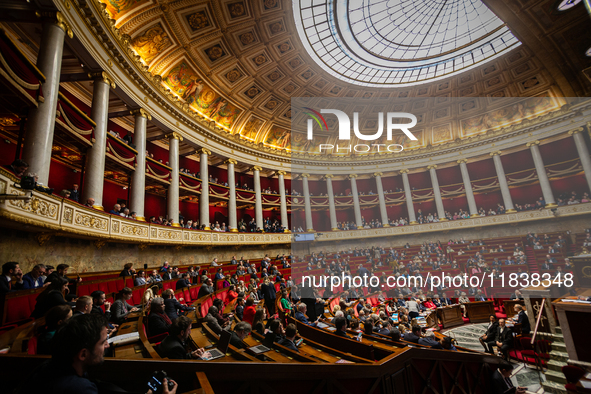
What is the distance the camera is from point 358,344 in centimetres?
395

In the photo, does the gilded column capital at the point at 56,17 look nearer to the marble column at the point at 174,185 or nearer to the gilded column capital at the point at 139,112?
the gilded column capital at the point at 139,112

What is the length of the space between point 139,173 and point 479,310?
15696mm

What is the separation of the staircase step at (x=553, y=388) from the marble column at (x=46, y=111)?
485 inches

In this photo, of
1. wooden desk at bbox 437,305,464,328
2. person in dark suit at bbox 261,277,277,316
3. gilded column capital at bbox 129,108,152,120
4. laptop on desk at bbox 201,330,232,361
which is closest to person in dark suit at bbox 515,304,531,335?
wooden desk at bbox 437,305,464,328

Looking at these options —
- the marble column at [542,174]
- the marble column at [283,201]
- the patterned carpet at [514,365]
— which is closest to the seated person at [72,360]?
the patterned carpet at [514,365]

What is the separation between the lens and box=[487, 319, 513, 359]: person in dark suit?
6.39m

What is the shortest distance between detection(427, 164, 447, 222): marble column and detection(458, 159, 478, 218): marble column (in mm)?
2015

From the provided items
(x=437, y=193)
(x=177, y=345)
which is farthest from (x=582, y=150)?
(x=177, y=345)

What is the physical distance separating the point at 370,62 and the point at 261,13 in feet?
30.1

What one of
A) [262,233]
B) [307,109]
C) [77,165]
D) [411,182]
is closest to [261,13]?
[307,109]

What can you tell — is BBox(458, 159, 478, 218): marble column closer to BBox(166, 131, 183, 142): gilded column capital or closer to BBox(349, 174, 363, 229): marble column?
BBox(349, 174, 363, 229): marble column

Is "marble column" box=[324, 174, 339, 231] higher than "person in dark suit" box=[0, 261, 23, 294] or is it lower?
higher

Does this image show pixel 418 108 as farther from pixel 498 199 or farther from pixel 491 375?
pixel 491 375

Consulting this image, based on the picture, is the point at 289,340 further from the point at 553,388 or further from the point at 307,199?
the point at 307,199
